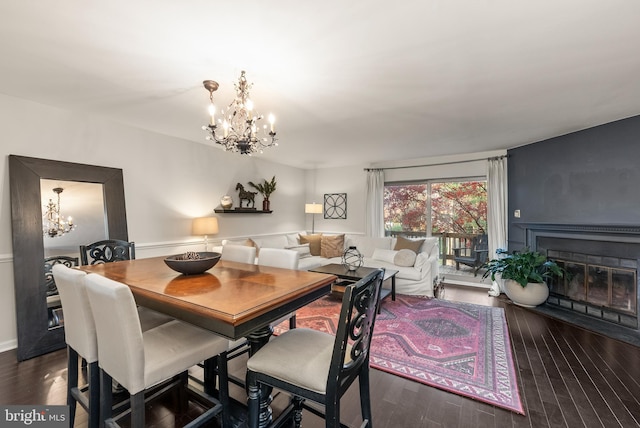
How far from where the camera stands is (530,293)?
3.68m

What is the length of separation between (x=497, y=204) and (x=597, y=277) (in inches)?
62.0

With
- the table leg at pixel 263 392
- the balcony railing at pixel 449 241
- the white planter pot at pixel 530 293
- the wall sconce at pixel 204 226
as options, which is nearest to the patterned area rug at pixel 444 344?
the white planter pot at pixel 530 293

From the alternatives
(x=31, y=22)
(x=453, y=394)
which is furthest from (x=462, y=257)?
(x=31, y=22)

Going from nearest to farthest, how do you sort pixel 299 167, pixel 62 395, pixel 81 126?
pixel 62 395 < pixel 81 126 < pixel 299 167

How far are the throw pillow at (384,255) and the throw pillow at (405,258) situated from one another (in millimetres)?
126

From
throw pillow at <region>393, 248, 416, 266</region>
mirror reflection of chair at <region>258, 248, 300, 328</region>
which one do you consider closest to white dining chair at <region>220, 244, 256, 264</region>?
mirror reflection of chair at <region>258, 248, 300, 328</region>

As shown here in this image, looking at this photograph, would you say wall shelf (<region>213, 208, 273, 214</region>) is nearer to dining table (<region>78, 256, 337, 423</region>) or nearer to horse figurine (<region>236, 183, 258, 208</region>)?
horse figurine (<region>236, 183, 258, 208</region>)

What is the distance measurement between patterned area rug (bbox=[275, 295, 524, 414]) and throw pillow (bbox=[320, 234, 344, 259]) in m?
1.33

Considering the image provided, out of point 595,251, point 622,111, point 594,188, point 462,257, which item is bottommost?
point 462,257

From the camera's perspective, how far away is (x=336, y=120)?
3.19 m

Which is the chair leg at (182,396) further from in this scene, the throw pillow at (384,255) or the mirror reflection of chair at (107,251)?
the throw pillow at (384,255)

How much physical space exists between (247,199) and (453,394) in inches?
161

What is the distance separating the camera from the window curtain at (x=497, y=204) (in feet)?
14.7

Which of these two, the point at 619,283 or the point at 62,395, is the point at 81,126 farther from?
the point at 619,283
